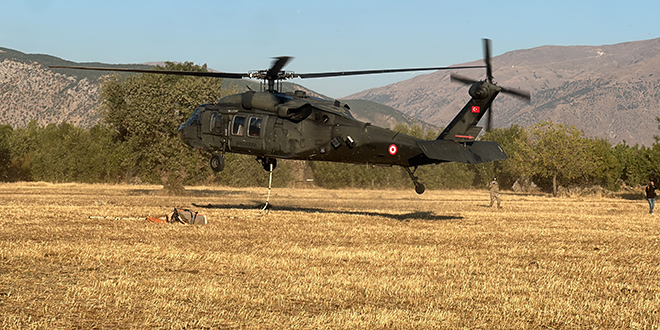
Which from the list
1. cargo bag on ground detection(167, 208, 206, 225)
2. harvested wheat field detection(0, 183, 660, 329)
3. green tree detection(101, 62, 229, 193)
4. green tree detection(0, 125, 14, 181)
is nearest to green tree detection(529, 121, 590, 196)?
green tree detection(101, 62, 229, 193)

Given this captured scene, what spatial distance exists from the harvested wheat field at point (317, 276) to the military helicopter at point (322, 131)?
375cm

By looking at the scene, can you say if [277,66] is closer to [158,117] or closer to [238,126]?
[238,126]

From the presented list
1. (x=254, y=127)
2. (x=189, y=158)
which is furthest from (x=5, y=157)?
(x=254, y=127)

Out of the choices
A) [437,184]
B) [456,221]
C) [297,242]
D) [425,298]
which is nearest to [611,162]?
[437,184]

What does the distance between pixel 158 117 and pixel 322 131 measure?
79.9 feet

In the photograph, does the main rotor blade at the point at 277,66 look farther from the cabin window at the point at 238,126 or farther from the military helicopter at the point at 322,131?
the cabin window at the point at 238,126

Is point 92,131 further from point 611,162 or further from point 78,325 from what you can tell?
point 78,325

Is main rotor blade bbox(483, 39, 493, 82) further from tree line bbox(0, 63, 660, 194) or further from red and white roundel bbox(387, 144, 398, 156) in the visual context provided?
tree line bbox(0, 63, 660, 194)

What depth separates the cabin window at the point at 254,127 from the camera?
28.2 metres

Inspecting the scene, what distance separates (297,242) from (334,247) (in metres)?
1.52

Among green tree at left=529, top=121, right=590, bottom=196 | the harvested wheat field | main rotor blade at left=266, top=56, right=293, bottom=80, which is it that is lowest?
the harvested wheat field

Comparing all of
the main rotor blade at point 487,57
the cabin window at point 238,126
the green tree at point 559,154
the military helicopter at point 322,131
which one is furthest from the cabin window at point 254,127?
the green tree at point 559,154

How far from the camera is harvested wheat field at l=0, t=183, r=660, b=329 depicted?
10.2 m

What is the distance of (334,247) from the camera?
18.1 meters
